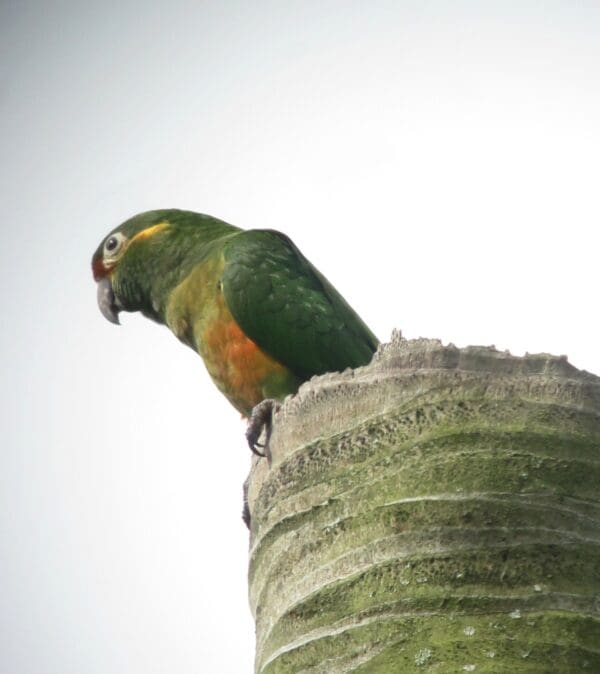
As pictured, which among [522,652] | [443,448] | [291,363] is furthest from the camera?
[291,363]

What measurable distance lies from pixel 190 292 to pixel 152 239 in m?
0.83

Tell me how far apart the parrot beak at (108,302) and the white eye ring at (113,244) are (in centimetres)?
19

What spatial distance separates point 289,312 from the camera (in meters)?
6.25

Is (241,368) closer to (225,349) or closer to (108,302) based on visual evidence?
(225,349)

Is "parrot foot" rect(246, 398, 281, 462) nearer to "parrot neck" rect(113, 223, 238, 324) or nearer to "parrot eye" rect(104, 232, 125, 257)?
"parrot neck" rect(113, 223, 238, 324)

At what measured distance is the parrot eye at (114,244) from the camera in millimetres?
7535

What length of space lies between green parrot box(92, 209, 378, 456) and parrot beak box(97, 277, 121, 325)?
208mm

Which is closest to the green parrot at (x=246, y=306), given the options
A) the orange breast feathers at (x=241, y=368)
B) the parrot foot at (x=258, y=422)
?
the orange breast feathers at (x=241, y=368)

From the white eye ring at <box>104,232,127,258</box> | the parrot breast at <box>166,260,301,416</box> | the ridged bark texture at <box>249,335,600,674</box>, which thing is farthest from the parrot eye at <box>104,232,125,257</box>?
the ridged bark texture at <box>249,335,600,674</box>

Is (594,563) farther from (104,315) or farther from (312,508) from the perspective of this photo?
(104,315)

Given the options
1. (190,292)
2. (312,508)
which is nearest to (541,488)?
(312,508)

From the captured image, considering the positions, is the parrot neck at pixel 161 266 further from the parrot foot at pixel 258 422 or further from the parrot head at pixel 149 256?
the parrot foot at pixel 258 422

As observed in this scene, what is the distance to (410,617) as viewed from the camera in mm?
2902

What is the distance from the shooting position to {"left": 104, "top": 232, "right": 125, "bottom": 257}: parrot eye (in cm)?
754
